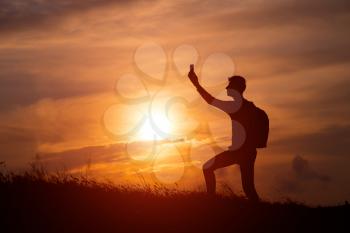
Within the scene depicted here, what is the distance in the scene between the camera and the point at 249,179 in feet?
53.8

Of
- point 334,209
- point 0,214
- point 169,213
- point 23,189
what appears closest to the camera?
point 0,214

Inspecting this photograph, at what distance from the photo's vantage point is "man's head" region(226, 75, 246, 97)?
15758 millimetres

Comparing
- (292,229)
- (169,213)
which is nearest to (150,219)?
(169,213)

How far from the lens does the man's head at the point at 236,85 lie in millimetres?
15758

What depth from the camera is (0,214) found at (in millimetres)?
13602

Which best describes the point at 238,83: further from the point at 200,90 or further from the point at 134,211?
the point at 134,211

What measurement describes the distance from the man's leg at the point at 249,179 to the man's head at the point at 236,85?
1645 mm

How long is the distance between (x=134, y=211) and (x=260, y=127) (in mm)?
3516

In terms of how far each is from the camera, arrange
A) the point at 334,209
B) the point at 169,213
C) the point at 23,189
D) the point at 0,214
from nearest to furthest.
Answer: the point at 0,214 → the point at 169,213 → the point at 23,189 → the point at 334,209

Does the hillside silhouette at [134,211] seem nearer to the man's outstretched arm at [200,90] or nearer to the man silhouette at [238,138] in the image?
the man silhouette at [238,138]

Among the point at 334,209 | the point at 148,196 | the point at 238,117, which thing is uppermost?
the point at 238,117

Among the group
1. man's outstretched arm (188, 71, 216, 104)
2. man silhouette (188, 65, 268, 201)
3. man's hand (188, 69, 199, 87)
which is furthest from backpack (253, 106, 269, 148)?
man's hand (188, 69, 199, 87)

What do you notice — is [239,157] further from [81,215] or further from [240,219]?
[81,215]

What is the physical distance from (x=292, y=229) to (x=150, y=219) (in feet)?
9.45
